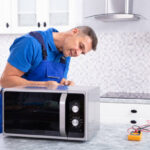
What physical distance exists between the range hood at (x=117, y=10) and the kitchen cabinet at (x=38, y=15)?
28 centimetres

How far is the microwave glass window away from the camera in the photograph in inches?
51.5

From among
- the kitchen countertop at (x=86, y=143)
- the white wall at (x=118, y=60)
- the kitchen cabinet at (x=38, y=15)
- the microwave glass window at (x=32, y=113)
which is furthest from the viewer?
the white wall at (x=118, y=60)

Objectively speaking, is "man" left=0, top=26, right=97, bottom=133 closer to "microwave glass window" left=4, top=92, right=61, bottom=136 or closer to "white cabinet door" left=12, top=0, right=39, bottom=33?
"microwave glass window" left=4, top=92, right=61, bottom=136

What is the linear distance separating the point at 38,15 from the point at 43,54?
1.43 metres

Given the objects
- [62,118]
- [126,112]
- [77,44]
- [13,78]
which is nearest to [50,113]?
[62,118]

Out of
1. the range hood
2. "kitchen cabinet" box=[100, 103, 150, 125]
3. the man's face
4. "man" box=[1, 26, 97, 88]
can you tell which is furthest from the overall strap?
the range hood

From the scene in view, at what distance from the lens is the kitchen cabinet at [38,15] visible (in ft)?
9.90

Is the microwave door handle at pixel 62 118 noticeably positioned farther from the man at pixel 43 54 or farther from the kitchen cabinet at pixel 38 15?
the kitchen cabinet at pixel 38 15

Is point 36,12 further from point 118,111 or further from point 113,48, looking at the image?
point 118,111

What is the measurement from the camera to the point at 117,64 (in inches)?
127

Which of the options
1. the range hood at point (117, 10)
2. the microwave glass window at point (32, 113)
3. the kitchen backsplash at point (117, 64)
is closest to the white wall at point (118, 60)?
the kitchen backsplash at point (117, 64)

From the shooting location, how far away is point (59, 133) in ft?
4.23

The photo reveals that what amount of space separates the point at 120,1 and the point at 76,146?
6.76 feet

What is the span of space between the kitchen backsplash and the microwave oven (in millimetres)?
1856
